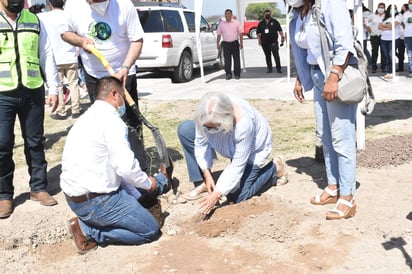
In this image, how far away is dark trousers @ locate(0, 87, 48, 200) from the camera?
167 inches

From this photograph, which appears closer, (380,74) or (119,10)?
(119,10)

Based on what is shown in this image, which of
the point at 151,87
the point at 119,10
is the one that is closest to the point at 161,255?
the point at 119,10

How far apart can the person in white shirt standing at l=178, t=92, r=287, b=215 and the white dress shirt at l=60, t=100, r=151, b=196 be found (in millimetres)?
655

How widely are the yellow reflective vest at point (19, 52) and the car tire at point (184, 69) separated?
8067mm

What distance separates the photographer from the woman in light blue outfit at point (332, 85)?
133 inches

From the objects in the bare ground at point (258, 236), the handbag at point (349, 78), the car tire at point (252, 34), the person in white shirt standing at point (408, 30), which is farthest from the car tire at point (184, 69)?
the car tire at point (252, 34)

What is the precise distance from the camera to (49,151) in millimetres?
6648

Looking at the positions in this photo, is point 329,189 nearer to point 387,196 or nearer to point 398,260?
→ point 387,196

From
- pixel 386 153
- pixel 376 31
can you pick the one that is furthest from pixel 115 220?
pixel 376 31

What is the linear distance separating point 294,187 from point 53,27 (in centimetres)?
515

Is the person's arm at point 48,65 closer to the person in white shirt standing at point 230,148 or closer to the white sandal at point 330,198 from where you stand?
the person in white shirt standing at point 230,148

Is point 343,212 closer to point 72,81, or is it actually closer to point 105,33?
point 105,33

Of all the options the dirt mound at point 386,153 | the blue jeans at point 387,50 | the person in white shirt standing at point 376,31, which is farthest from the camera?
the person in white shirt standing at point 376,31

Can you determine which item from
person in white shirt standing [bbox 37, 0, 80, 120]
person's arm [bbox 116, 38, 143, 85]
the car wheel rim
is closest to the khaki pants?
person in white shirt standing [bbox 37, 0, 80, 120]
